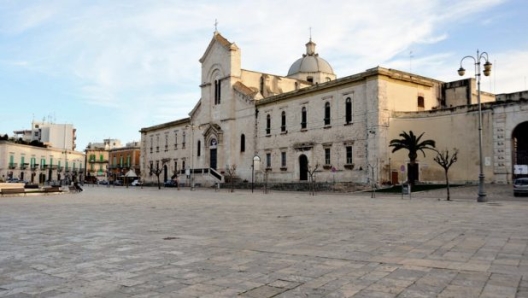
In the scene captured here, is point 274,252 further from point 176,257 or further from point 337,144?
point 337,144

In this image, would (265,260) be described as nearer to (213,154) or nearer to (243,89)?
(243,89)

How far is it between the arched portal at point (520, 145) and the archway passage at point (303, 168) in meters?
19.4

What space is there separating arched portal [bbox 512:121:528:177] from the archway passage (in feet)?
63.6

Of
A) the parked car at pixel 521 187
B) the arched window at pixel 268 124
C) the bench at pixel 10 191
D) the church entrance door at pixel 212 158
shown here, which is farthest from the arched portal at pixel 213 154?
the parked car at pixel 521 187

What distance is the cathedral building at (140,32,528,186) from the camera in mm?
34000

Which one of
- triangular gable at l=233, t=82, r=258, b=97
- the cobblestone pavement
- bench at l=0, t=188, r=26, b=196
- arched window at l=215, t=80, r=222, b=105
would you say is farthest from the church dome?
the cobblestone pavement

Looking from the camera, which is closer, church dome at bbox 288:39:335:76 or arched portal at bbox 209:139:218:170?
arched portal at bbox 209:139:218:170

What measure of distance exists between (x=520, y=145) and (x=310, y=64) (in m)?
33.7

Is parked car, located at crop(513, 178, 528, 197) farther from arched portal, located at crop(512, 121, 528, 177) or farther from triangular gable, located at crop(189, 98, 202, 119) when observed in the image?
triangular gable, located at crop(189, 98, 202, 119)

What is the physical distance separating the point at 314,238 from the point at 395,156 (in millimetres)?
31178

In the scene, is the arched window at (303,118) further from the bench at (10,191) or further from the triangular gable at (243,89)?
the bench at (10,191)

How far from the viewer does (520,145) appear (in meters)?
32.8

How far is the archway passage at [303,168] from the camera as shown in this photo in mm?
45969

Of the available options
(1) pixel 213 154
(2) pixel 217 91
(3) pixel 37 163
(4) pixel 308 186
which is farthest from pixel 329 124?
(3) pixel 37 163
